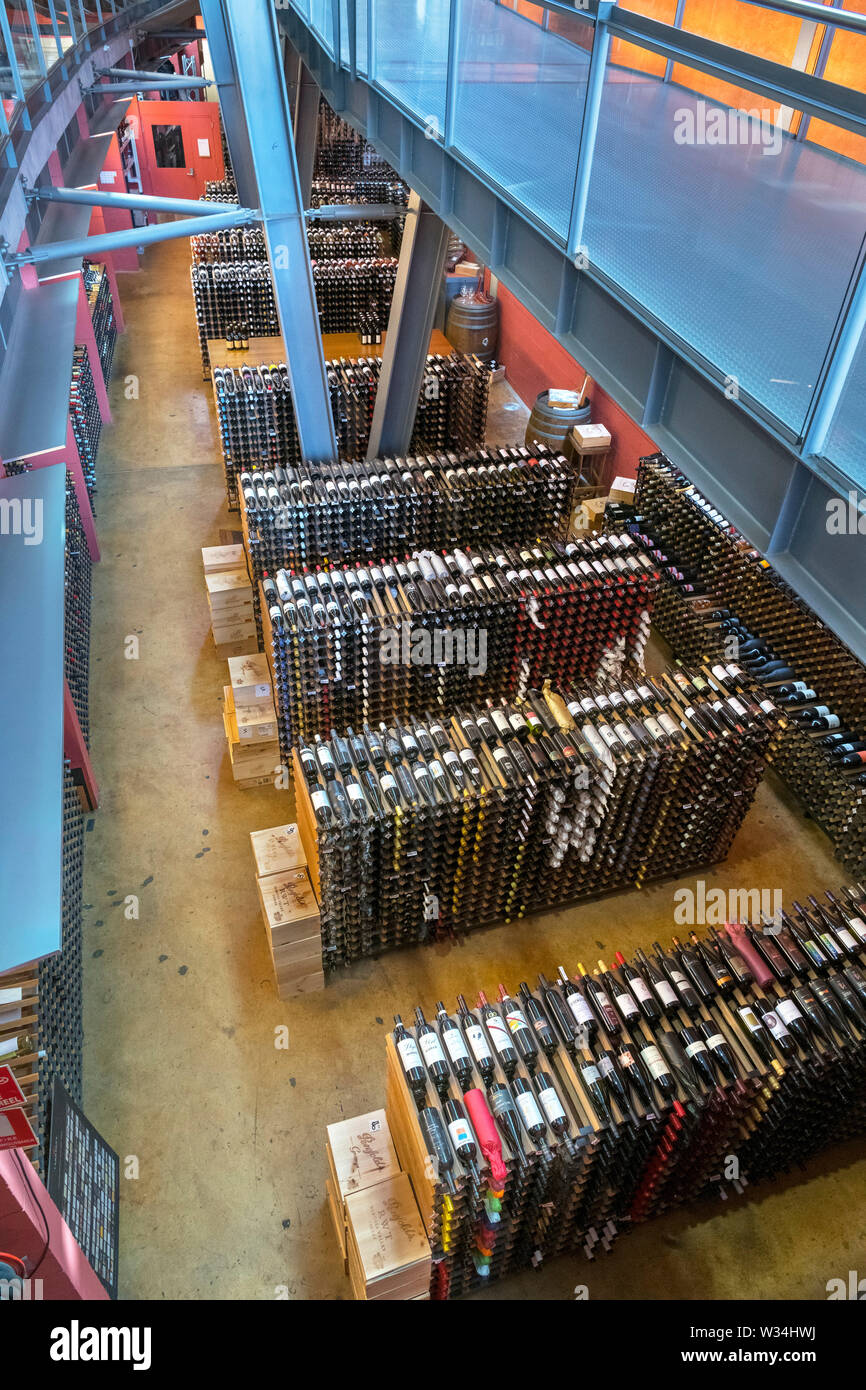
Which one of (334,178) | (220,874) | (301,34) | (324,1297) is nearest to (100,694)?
(220,874)

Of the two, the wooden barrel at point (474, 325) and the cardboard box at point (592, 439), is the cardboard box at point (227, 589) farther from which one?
the wooden barrel at point (474, 325)

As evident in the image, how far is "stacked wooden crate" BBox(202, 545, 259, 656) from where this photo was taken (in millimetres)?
8992

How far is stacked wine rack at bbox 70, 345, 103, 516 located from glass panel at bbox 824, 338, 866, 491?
8.69m

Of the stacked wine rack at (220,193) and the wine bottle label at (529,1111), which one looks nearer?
the wine bottle label at (529,1111)

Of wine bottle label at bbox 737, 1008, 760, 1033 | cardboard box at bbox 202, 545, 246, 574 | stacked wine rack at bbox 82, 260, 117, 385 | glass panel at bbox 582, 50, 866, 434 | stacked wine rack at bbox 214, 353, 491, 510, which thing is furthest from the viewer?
stacked wine rack at bbox 82, 260, 117, 385

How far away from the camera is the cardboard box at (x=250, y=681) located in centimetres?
800

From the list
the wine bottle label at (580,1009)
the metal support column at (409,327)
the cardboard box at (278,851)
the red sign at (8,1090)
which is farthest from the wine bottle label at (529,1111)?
the metal support column at (409,327)

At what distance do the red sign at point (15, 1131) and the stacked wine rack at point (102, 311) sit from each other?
11649 mm

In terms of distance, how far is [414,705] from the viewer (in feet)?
26.8

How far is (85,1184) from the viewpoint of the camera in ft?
16.0

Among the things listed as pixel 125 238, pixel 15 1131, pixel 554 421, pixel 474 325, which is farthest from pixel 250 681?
pixel 474 325
